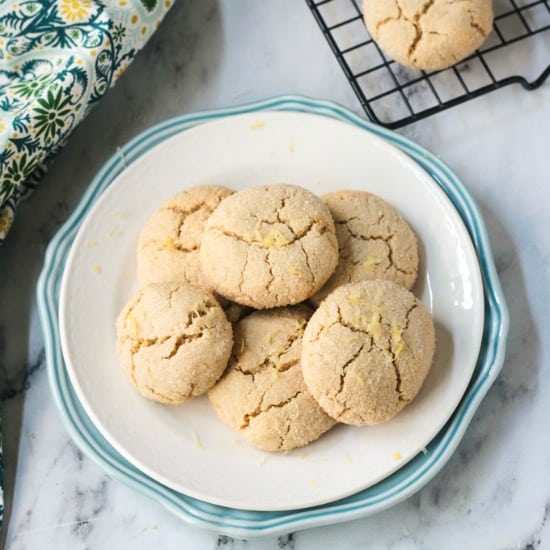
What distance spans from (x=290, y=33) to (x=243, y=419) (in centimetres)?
98

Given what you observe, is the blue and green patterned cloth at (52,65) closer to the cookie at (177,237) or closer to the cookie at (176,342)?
the cookie at (177,237)

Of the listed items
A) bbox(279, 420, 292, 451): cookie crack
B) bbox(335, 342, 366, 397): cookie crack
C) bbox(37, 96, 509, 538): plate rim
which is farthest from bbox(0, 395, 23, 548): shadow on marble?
bbox(335, 342, 366, 397): cookie crack

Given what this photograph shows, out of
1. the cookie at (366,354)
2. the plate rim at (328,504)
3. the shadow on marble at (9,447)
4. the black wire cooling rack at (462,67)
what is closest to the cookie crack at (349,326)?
the cookie at (366,354)

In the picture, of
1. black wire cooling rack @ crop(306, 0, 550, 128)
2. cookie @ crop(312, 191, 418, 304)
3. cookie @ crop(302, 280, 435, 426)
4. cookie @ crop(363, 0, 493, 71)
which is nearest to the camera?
cookie @ crop(302, 280, 435, 426)

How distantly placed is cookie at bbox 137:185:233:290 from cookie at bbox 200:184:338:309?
0.08m

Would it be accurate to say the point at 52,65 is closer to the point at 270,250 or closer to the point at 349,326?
the point at 270,250

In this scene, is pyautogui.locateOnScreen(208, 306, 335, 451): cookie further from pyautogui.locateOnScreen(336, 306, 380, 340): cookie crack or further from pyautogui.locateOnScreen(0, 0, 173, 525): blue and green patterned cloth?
pyautogui.locateOnScreen(0, 0, 173, 525): blue and green patterned cloth

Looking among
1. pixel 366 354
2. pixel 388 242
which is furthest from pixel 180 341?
pixel 388 242

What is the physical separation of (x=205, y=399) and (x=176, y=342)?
18cm

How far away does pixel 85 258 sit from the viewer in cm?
181

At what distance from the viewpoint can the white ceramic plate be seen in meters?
1.61

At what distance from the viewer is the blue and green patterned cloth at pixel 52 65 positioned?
1.84 meters

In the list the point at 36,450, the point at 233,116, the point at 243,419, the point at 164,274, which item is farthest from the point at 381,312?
the point at 36,450

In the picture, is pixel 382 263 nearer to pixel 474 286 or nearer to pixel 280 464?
pixel 474 286
